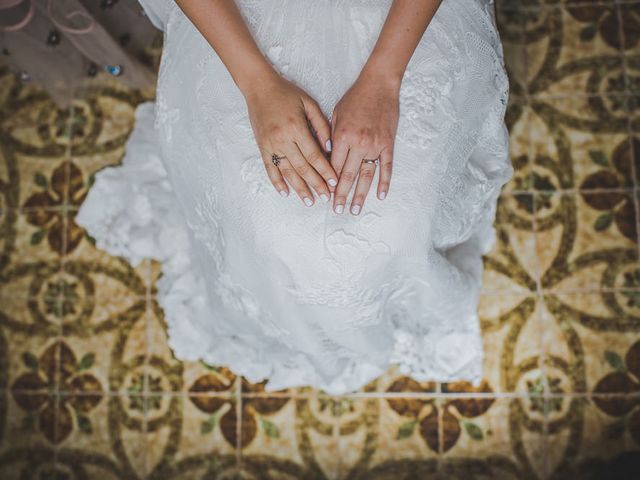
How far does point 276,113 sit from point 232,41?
5.0 inches

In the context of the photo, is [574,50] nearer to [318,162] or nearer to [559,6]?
[559,6]

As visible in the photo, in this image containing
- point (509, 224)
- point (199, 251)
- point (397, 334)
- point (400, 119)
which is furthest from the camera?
point (509, 224)

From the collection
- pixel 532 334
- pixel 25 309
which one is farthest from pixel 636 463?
pixel 25 309

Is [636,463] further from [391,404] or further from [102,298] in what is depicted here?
[102,298]

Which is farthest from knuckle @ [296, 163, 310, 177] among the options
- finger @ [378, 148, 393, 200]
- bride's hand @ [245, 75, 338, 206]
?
finger @ [378, 148, 393, 200]

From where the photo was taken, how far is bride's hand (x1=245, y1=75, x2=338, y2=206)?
781mm

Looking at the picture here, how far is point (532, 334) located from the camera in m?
1.30

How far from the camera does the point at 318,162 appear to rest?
79 cm

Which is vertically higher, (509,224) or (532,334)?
(509,224)

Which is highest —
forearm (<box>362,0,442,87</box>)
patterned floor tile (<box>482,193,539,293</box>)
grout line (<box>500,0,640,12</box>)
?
grout line (<box>500,0,640,12</box>)

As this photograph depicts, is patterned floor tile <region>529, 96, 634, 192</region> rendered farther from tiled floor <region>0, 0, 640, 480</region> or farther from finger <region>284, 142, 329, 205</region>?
finger <region>284, 142, 329, 205</region>

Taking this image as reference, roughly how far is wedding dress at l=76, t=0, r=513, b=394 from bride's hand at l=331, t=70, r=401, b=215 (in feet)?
0.07

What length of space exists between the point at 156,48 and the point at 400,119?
2.94 ft

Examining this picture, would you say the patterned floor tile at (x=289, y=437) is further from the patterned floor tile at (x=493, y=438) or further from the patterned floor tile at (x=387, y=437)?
the patterned floor tile at (x=493, y=438)
